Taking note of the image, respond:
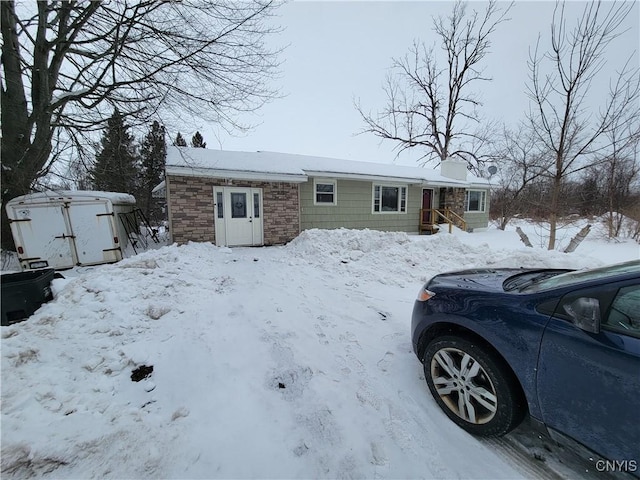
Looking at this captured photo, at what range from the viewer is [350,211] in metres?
12.9

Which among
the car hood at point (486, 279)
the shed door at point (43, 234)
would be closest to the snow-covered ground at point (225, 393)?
the car hood at point (486, 279)

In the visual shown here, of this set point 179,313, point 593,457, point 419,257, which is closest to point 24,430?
point 179,313

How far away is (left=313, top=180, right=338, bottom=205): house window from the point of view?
12.2 meters

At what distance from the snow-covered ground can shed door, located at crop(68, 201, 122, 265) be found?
13.3 ft

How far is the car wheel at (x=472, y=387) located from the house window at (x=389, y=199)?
38.5ft

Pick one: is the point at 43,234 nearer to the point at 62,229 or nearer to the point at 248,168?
the point at 62,229

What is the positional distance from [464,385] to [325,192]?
35.2 feet

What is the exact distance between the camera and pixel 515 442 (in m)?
2.10

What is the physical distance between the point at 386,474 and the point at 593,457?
127 centimetres

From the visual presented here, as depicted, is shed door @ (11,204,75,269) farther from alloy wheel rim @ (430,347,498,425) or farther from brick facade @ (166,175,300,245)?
alloy wheel rim @ (430,347,498,425)

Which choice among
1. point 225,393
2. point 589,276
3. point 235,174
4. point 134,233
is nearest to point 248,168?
point 235,174

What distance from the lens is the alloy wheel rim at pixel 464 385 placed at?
2.09m

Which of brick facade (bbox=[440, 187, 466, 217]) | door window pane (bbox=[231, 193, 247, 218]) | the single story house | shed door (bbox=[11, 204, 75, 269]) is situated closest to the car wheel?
the single story house

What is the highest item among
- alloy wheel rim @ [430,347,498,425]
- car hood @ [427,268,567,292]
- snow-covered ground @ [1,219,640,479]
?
car hood @ [427,268,567,292]
